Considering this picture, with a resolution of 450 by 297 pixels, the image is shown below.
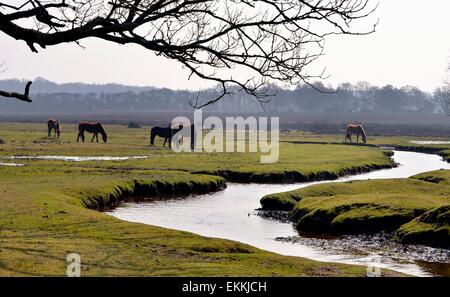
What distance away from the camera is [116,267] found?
55.3 ft

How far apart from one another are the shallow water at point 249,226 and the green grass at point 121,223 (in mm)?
2508

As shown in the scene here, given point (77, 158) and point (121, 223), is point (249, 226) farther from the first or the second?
point (77, 158)

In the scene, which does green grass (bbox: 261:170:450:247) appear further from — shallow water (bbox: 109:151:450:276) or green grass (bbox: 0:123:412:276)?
green grass (bbox: 0:123:412:276)

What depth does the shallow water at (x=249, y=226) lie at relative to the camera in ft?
80.5

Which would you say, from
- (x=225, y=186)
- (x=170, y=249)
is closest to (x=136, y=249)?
(x=170, y=249)

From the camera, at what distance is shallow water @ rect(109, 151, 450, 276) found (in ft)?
80.5

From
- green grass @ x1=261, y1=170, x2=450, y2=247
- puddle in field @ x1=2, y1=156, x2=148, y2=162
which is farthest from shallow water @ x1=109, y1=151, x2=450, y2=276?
puddle in field @ x1=2, y1=156, x2=148, y2=162

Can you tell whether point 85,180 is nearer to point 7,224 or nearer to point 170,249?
point 7,224

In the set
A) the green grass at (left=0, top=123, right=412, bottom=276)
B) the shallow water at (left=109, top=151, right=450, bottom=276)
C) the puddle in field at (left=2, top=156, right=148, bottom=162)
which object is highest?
the puddle in field at (left=2, top=156, right=148, bottom=162)

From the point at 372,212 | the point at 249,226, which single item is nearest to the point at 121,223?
the point at 249,226

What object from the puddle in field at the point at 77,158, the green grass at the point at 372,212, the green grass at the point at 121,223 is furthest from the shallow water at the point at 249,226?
the puddle in field at the point at 77,158

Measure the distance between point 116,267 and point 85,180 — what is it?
84.5ft

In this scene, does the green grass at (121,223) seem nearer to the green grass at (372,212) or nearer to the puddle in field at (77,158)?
the puddle in field at (77,158)

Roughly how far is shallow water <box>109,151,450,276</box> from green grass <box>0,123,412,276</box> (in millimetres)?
2508
